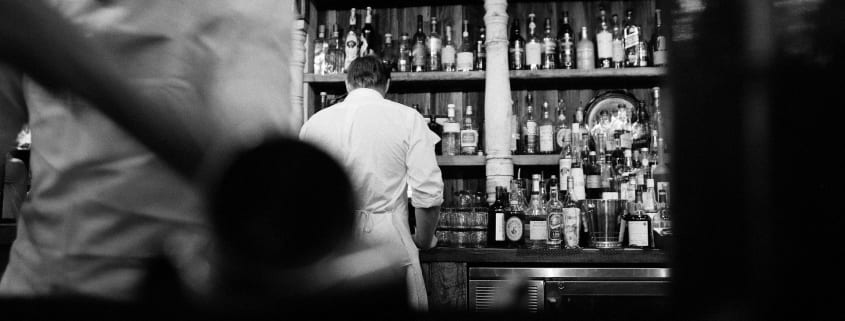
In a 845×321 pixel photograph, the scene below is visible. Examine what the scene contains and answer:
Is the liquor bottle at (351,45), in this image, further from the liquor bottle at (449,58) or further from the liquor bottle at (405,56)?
the liquor bottle at (449,58)

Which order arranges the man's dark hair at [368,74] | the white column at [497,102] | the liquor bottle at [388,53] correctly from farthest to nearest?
the liquor bottle at [388,53] < the white column at [497,102] < the man's dark hair at [368,74]

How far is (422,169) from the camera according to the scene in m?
1.80

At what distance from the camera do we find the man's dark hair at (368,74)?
1.90 metres

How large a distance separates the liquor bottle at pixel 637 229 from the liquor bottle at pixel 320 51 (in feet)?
4.71

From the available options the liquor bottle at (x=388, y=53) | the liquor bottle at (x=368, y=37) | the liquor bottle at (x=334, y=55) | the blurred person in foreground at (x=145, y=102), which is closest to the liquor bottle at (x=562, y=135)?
the liquor bottle at (x=388, y=53)

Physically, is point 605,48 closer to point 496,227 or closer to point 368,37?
point 496,227

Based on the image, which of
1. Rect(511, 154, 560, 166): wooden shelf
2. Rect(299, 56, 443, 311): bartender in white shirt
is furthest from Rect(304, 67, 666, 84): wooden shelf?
Rect(299, 56, 443, 311): bartender in white shirt

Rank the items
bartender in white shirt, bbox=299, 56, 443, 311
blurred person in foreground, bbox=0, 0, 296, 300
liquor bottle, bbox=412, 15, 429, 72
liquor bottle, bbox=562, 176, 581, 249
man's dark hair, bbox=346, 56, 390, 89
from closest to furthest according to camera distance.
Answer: blurred person in foreground, bbox=0, 0, 296, 300, bartender in white shirt, bbox=299, 56, 443, 311, man's dark hair, bbox=346, 56, 390, 89, liquor bottle, bbox=562, 176, 581, 249, liquor bottle, bbox=412, 15, 429, 72

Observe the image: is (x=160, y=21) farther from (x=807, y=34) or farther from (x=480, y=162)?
(x=480, y=162)

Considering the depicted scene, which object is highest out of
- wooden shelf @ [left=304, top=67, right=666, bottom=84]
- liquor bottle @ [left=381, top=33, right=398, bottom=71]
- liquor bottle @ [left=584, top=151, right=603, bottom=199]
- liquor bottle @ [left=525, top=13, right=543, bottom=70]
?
liquor bottle @ [left=381, top=33, right=398, bottom=71]

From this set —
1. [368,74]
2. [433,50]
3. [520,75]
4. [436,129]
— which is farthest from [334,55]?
[520,75]

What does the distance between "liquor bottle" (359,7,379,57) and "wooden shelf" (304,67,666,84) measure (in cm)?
24

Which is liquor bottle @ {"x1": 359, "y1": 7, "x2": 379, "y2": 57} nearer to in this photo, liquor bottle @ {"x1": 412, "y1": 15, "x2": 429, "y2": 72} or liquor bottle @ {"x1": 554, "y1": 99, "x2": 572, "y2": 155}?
liquor bottle @ {"x1": 412, "y1": 15, "x2": 429, "y2": 72}

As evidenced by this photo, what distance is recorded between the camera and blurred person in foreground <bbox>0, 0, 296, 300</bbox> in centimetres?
14
